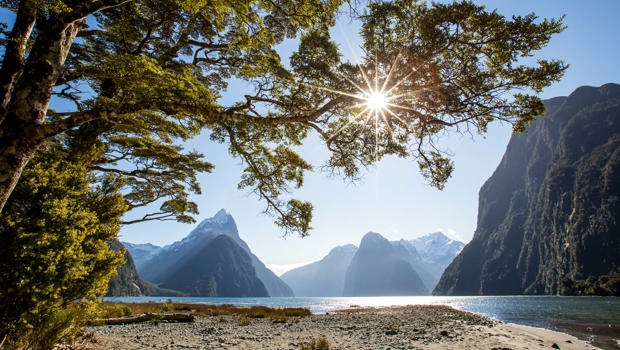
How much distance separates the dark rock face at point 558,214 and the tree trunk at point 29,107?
143m

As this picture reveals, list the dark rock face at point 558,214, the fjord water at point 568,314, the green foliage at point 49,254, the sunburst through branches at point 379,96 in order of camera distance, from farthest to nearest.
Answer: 1. the dark rock face at point 558,214
2. the fjord water at point 568,314
3. the sunburst through branches at point 379,96
4. the green foliage at point 49,254

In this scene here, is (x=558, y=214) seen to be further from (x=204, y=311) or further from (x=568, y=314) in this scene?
(x=204, y=311)

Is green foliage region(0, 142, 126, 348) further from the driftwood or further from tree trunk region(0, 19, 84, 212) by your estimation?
the driftwood

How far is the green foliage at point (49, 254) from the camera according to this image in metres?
4.30

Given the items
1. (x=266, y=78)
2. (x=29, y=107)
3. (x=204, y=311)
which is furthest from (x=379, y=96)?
(x=204, y=311)

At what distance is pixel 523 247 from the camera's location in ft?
512

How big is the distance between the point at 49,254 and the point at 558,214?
174 m

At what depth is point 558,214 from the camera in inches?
5251

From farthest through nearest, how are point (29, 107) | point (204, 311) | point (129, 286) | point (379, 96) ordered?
1. point (129, 286)
2. point (204, 311)
3. point (379, 96)
4. point (29, 107)

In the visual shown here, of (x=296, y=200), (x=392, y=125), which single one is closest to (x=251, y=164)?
(x=296, y=200)

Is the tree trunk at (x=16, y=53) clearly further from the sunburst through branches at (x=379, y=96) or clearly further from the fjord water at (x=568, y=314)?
the fjord water at (x=568, y=314)

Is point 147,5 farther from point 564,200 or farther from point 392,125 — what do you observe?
point 564,200

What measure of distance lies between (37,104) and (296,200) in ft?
23.4

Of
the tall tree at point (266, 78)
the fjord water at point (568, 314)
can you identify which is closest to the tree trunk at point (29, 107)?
the tall tree at point (266, 78)
